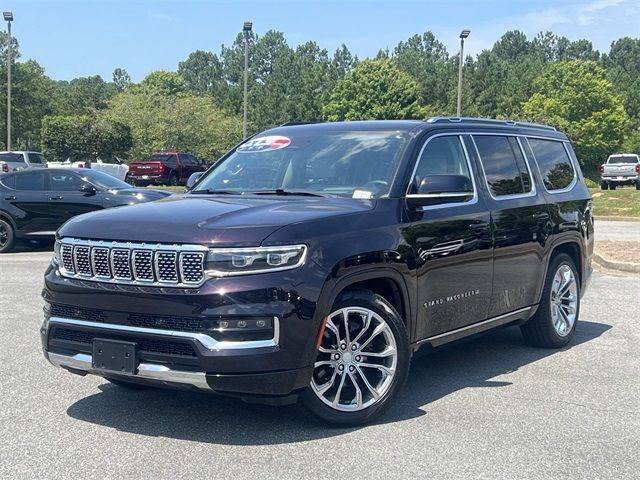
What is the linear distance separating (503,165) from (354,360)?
2509mm

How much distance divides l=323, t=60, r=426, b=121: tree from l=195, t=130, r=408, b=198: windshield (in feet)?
235

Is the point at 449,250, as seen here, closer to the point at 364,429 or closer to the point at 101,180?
the point at 364,429

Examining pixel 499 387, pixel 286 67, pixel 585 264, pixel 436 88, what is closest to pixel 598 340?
pixel 585 264

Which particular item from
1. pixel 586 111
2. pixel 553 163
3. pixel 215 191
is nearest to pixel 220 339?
pixel 215 191

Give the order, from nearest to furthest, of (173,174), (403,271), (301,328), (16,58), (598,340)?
1. (301,328)
2. (403,271)
3. (598,340)
4. (173,174)
5. (16,58)

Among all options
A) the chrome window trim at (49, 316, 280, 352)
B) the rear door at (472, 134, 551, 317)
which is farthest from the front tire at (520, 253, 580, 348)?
the chrome window trim at (49, 316, 280, 352)

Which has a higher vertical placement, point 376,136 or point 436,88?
point 436,88

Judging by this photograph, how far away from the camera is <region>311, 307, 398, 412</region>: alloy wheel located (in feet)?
15.1

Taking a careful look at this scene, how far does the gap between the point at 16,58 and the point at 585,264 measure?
68073mm

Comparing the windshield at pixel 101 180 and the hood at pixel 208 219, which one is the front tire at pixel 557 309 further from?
the windshield at pixel 101 180

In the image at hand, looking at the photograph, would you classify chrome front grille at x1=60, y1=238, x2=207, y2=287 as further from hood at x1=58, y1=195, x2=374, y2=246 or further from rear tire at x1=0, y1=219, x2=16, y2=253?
rear tire at x1=0, y1=219, x2=16, y2=253

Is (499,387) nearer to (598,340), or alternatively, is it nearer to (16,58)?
(598,340)

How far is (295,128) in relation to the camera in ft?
20.5

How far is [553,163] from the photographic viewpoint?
23.8 feet
